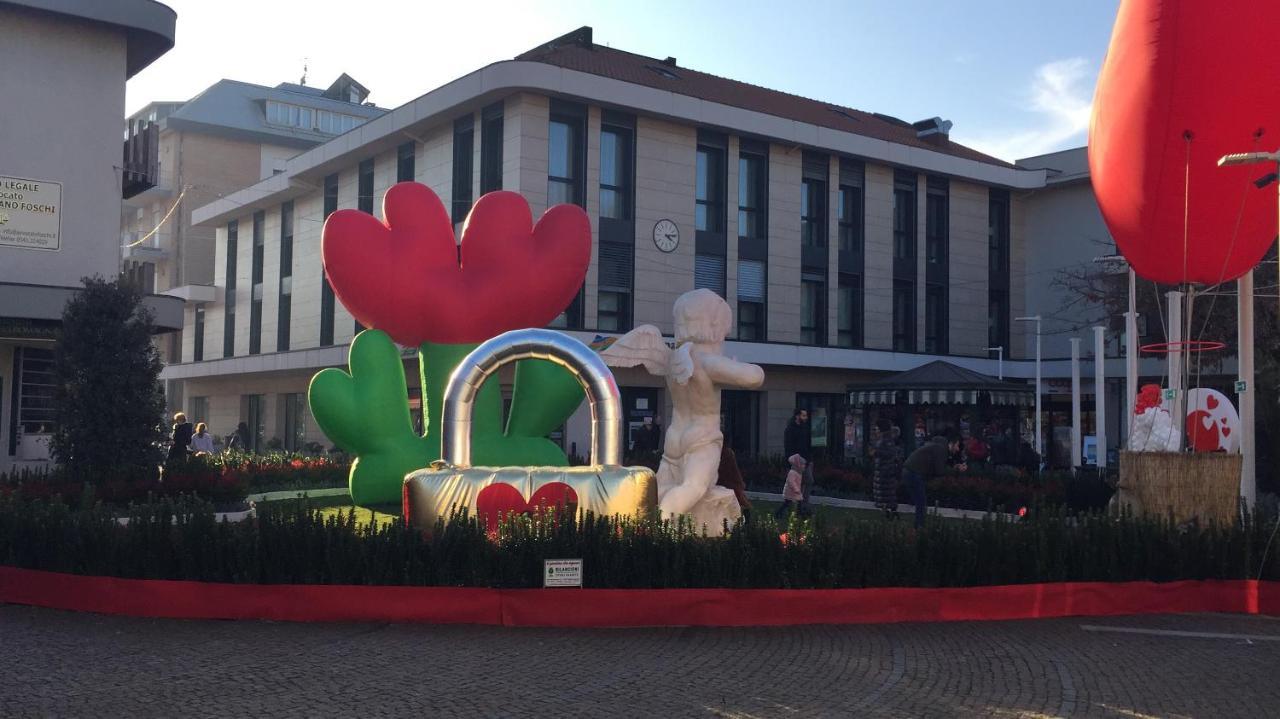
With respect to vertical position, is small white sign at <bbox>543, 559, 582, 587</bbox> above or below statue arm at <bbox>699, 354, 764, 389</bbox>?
below

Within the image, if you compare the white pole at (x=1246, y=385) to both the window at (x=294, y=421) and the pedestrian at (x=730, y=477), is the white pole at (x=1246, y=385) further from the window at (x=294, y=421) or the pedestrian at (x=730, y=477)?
the window at (x=294, y=421)

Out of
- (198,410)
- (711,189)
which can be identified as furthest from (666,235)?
(198,410)

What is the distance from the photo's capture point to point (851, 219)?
118 ft

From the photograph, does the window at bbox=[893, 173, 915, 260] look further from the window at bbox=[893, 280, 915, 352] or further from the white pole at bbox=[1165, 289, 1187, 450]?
the white pole at bbox=[1165, 289, 1187, 450]

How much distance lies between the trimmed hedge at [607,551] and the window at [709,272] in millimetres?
21492

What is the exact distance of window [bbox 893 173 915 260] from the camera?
122 ft

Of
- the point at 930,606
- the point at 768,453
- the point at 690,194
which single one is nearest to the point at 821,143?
the point at 690,194

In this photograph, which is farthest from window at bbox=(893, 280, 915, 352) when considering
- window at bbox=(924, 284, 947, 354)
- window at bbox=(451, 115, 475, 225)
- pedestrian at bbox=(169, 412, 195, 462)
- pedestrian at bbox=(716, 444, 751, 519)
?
pedestrian at bbox=(716, 444, 751, 519)

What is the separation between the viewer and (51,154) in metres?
20.3

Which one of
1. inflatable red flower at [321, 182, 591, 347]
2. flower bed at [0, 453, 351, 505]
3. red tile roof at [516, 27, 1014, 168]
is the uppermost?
red tile roof at [516, 27, 1014, 168]

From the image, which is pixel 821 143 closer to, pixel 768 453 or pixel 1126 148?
pixel 768 453

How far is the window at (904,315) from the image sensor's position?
121ft

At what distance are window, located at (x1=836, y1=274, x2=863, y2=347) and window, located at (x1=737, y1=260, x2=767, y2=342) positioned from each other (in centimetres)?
333

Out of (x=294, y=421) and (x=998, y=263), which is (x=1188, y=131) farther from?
(x=294, y=421)
